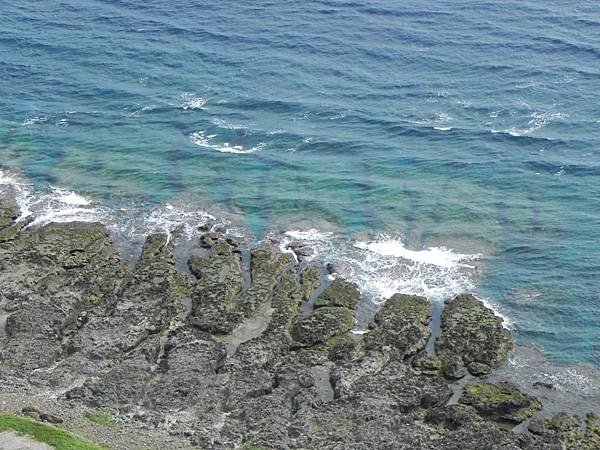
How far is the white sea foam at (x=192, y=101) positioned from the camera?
12800 centimetres

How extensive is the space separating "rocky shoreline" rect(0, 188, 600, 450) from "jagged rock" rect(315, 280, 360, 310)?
207mm

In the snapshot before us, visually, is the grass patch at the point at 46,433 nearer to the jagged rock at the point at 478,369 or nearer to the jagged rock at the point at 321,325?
the jagged rock at the point at 321,325

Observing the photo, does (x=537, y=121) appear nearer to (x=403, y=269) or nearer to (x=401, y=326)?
(x=403, y=269)

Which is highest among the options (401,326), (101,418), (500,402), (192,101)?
(192,101)

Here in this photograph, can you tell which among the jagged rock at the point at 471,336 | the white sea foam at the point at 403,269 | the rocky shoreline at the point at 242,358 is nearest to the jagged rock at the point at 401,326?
the rocky shoreline at the point at 242,358

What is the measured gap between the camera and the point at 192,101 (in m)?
129

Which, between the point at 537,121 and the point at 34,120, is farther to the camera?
the point at 34,120

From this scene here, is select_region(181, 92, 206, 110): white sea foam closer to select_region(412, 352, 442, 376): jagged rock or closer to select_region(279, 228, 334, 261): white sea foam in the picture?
select_region(279, 228, 334, 261): white sea foam

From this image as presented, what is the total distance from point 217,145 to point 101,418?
55.3 meters

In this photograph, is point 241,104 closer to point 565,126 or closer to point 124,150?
point 124,150

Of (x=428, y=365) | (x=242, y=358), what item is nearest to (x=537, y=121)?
(x=428, y=365)

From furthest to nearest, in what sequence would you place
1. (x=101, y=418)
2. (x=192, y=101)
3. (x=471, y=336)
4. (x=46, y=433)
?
(x=192, y=101), (x=471, y=336), (x=101, y=418), (x=46, y=433)

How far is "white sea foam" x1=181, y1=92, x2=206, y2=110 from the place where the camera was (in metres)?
128

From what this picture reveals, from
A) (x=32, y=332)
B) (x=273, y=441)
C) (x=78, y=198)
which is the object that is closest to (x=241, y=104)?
(x=78, y=198)
